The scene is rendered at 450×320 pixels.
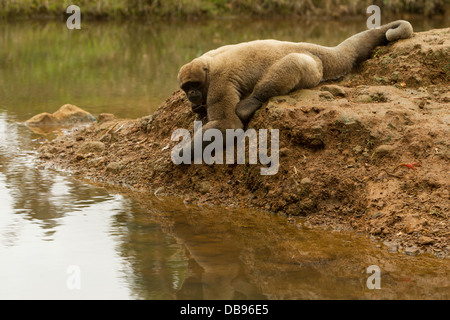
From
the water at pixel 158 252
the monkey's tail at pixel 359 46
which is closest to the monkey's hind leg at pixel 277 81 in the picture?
the monkey's tail at pixel 359 46

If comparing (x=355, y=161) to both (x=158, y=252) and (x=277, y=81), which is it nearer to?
(x=277, y=81)

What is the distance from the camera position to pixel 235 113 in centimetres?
786

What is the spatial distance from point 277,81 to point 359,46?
1677mm

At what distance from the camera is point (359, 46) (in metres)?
8.88

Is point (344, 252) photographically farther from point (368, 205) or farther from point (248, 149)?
point (248, 149)

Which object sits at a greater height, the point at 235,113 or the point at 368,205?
the point at 235,113

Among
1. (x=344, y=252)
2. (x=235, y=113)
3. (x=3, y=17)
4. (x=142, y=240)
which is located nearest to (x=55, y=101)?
(x=235, y=113)

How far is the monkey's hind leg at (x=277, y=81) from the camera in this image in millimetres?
7816

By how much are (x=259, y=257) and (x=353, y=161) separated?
5.82 ft

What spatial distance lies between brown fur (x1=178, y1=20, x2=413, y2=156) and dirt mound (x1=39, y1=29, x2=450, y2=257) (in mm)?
176

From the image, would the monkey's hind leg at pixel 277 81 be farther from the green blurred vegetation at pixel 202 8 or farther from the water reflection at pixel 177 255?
the green blurred vegetation at pixel 202 8

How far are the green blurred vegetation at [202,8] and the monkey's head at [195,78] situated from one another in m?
22.7

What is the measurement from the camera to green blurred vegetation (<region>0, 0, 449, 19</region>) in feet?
95.3

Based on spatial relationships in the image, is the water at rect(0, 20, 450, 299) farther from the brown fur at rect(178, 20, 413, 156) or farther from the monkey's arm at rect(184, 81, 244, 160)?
the brown fur at rect(178, 20, 413, 156)
